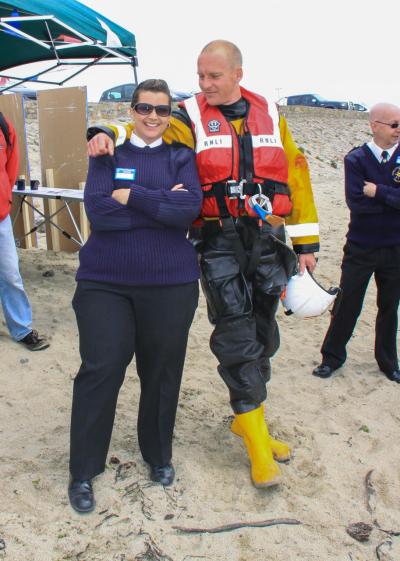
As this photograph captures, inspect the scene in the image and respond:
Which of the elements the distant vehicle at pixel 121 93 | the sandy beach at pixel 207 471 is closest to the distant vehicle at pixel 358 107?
the distant vehicle at pixel 121 93

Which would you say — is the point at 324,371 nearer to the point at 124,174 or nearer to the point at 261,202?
the point at 261,202

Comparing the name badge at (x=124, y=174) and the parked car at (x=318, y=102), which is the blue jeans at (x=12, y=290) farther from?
the parked car at (x=318, y=102)

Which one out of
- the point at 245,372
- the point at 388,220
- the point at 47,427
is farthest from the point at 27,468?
the point at 388,220

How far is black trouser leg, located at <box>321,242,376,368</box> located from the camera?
159 inches

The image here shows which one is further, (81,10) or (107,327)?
(81,10)

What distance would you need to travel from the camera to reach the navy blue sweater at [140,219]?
2404mm

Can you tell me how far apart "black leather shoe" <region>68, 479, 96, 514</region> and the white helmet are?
1361 millimetres

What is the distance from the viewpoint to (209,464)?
3.06 meters

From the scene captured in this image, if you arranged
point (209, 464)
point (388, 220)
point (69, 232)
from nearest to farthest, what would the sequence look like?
point (209, 464)
point (388, 220)
point (69, 232)

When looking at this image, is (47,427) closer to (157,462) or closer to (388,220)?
(157,462)

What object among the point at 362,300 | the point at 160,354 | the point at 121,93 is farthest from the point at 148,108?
the point at 121,93

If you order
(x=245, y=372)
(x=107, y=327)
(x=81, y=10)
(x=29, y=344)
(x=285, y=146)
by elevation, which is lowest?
(x=29, y=344)

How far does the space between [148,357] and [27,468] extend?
0.89 m

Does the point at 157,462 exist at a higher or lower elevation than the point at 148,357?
lower
